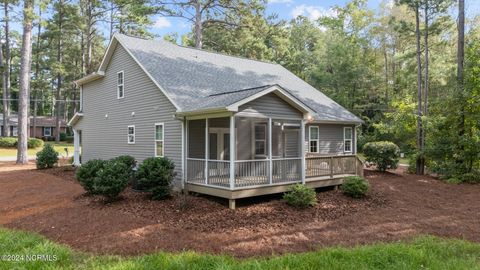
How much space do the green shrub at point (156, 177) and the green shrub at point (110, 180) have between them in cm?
53

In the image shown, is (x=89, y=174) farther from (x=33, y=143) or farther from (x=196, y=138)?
(x=33, y=143)

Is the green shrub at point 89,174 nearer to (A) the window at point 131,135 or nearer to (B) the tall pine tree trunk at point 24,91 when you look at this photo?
(A) the window at point 131,135

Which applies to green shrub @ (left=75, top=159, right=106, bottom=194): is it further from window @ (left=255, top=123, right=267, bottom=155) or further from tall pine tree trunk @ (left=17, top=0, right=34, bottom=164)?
tall pine tree trunk @ (left=17, top=0, right=34, bottom=164)

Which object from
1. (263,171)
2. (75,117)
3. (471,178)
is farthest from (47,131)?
(471,178)

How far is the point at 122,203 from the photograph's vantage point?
9844 millimetres

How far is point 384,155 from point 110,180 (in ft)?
44.9

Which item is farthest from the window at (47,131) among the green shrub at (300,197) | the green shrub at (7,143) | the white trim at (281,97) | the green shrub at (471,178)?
the green shrub at (471,178)

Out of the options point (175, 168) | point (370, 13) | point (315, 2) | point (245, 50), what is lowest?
point (175, 168)

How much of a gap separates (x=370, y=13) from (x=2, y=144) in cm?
3996

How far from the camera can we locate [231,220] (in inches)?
330

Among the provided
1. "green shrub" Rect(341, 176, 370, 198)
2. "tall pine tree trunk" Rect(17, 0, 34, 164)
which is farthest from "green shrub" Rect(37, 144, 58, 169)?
"green shrub" Rect(341, 176, 370, 198)

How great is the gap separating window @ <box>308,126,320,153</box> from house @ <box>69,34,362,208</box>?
0.16ft

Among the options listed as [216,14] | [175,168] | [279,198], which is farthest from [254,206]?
[216,14]

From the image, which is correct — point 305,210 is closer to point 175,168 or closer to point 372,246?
point 372,246
